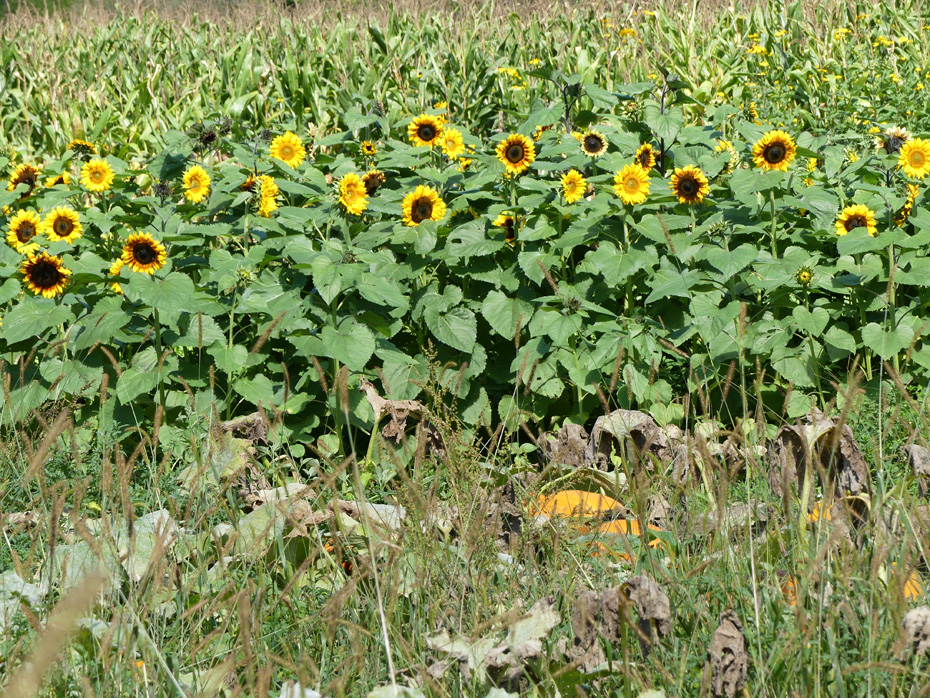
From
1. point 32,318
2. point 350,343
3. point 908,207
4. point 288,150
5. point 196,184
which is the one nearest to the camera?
point 350,343

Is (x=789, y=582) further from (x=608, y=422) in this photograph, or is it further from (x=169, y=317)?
(x=169, y=317)

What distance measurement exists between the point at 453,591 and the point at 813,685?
0.64m

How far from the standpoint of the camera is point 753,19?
816cm

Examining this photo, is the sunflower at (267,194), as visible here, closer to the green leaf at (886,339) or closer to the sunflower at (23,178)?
the sunflower at (23,178)

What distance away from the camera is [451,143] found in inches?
155

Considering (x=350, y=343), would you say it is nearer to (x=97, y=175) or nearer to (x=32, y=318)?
(x=32, y=318)

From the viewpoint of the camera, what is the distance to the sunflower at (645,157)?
3.76 metres

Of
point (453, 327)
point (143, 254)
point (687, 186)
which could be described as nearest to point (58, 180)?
point (143, 254)

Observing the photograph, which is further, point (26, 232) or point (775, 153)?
point (26, 232)

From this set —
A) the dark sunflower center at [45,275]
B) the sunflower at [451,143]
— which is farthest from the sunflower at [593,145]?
the dark sunflower center at [45,275]

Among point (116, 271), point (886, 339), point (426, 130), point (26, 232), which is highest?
point (426, 130)

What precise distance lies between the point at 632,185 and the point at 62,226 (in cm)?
220

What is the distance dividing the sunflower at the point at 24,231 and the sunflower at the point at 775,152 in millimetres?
2753

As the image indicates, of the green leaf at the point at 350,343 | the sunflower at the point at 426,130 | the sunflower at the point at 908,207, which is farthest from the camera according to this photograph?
the sunflower at the point at 426,130
